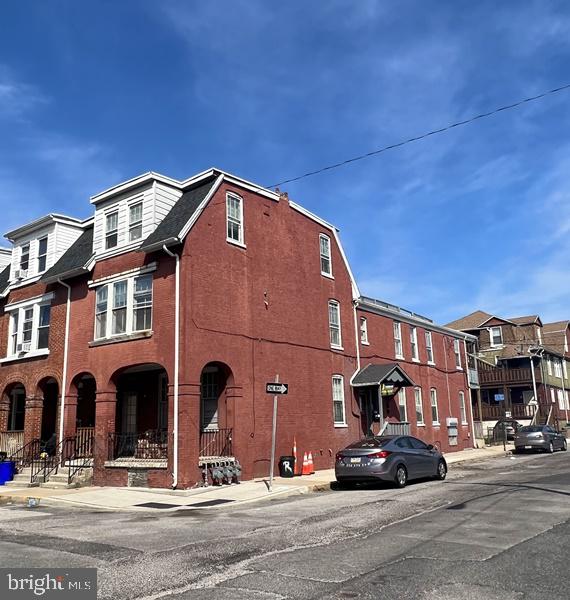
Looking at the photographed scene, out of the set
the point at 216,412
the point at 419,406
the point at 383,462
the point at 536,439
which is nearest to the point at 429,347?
the point at 419,406

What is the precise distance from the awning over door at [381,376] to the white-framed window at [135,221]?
1096 cm

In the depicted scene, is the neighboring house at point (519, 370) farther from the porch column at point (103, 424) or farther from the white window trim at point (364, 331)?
the porch column at point (103, 424)

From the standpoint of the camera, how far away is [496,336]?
167 feet

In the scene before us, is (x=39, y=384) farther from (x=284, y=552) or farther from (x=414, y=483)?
→ (x=284, y=552)

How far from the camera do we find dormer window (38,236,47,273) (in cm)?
2422

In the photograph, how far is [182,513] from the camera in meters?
12.8

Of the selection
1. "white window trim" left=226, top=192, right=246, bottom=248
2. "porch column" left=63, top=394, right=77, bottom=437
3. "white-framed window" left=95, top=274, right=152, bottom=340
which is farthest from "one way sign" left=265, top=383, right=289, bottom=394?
"porch column" left=63, top=394, right=77, bottom=437

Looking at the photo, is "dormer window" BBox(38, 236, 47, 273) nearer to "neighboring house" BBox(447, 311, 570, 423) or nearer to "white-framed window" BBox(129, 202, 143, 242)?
"white-framed window" BBox(129, 202, 143, 242)

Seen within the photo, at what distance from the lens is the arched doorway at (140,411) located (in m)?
19.3

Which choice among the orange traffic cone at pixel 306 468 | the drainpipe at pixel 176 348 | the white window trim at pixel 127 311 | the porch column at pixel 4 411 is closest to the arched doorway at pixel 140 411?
the white window trim at pixel 127 311

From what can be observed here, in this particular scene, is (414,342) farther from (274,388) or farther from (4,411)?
(4,411)

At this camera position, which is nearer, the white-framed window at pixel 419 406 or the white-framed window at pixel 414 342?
the white-framed window at pixel 419 406

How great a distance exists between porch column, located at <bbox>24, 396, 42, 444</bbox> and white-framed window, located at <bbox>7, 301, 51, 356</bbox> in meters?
1.99

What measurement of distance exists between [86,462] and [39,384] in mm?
4569
